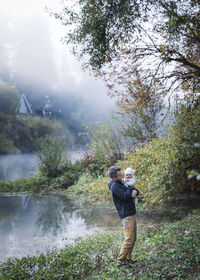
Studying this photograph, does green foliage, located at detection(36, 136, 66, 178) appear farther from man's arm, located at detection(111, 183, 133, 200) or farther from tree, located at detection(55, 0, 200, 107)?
man's arm, located at detection(111, 183, 133, 200)

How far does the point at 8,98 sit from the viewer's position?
1071 inches

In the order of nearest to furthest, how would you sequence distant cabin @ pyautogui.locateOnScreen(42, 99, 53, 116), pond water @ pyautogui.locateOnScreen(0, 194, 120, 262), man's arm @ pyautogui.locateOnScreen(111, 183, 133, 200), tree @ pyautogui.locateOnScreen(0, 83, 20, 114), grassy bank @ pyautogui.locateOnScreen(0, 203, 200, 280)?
grassy bank @ pyautogui.locateOnScreen(0, 203, 200, 280) < man's arm @ pyautogui.locateOnScreen(111, 183, 133, 200) < pond water @ pyautogui.locateOnScreen(0, 194, 120, 262) < tree @ pyautogui.locateOnScreen(0, 83, 20, 114) < distant cabin @ pyautogui.locateOnScreen(42, 99, 53, 116)

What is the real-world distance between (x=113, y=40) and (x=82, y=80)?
27.4 metres

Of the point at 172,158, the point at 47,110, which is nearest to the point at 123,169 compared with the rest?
the point at 172,158

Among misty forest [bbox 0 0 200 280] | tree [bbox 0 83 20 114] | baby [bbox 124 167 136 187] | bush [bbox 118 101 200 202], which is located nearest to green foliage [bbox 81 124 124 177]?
misty forest [bbox 0 0 200 280]

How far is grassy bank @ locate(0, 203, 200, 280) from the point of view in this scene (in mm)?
3889

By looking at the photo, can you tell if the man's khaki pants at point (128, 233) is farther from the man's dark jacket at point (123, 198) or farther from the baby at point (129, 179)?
the baby at point (129, 179)

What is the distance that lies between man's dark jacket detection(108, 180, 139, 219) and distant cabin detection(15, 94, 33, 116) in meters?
23.4

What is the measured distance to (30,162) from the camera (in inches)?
884

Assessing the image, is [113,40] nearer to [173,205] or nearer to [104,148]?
[173,205]

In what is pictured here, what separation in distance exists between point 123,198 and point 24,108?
2440cm

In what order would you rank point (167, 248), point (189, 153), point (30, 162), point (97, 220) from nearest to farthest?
point (167, 248), point (189, 153), point (97, 220), point (30, 162)

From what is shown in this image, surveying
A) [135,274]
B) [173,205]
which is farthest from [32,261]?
[173,205]

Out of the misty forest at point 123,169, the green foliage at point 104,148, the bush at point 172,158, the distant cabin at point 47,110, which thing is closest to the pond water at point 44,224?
the misty forest at point 123,169
